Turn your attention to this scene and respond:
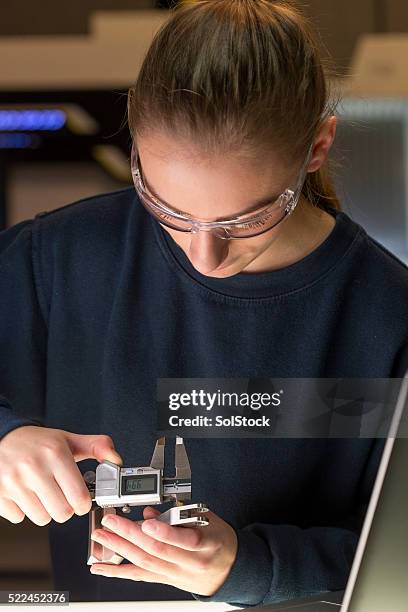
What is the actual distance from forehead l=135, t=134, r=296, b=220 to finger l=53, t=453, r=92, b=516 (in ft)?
0.65

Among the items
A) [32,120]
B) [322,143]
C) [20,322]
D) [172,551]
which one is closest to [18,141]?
[32,120]

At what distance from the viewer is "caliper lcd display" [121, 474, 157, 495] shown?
698 mm

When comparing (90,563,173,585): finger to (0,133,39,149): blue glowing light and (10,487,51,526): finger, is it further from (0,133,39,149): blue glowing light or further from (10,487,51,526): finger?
(0,133,39,149): blue glowing light

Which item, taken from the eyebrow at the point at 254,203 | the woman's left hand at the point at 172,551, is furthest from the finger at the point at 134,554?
the eyebrow at the point at 254,203

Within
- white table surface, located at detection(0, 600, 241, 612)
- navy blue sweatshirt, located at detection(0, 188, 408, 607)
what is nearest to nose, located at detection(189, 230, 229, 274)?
navy blue sweatshirt, located at detection(0, 188, 408, 607)

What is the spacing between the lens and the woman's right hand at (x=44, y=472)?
707 mm

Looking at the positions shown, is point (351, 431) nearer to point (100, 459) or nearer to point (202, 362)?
point (202, 362)

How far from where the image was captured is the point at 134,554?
28.1 inches

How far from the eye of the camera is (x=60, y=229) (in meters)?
0.91

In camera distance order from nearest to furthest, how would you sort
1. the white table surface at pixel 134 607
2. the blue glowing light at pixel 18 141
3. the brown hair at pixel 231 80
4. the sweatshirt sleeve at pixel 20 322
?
the brown hair at pixel 231 80, the white table surface at pixel 134 607, the sweatshirt sleeve at pixel 20 322, the blue glowing light at pixel 18 141

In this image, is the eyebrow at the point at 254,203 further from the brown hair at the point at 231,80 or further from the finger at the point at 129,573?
Result: the finger at the point at 129,573

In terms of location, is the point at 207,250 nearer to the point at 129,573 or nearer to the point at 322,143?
the point at 322,143

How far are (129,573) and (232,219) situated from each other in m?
0.28

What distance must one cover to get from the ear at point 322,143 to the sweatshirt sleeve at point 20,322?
0.94ft
